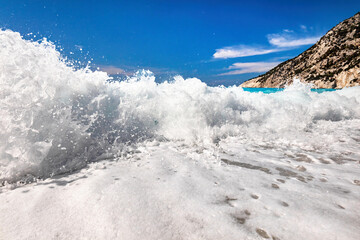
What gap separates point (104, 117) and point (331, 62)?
4994 cm

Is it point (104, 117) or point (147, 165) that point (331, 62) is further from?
point (147, 165)

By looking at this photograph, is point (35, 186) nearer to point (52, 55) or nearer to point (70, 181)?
point (70, 181)

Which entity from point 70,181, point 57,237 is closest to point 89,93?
point 70,181

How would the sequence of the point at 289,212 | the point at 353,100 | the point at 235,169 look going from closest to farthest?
the point at 289,212
the point at 235,169
the point at 353,100

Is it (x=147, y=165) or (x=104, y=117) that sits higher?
(x=104, y=117)

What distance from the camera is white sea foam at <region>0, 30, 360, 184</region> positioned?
242 centimetres

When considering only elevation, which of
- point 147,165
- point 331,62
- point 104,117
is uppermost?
point 331,62

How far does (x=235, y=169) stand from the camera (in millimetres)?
2512

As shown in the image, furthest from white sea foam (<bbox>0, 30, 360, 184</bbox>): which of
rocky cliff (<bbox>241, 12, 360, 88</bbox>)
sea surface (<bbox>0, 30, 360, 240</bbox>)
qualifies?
rocky cliff (<bbox>241, 12, 360, 88</bbox>)

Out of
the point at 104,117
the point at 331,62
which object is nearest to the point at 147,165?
the point at 104,117

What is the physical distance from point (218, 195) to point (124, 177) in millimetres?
1007

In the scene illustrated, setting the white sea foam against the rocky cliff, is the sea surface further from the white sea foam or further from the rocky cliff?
the rocky cliff

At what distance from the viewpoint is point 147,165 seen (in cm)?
256

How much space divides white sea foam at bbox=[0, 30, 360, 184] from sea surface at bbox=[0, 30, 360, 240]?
2cm
